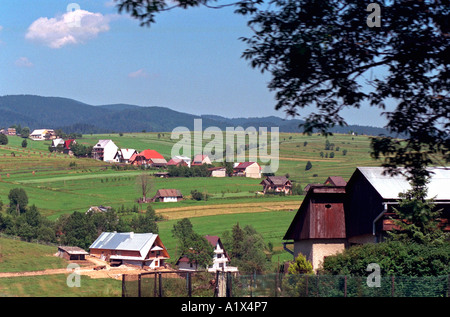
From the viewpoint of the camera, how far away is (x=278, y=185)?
107 m

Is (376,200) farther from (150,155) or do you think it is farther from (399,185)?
(150,155)

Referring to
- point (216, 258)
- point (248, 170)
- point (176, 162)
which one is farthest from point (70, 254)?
point (176, 162)

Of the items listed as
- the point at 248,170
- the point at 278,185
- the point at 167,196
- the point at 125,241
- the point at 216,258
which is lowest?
the point at 125,241

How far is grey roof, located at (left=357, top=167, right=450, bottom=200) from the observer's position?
65.4ft

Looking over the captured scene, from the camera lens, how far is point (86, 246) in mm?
82875

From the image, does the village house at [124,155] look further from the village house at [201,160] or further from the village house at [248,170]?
the village house at [248,170]

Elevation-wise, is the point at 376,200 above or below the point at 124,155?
above

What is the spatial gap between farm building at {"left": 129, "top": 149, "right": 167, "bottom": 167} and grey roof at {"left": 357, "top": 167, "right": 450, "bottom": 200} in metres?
124

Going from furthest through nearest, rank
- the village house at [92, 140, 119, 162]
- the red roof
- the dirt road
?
the village house at [92, 140, 119, 162] → the red roof → the dirt road

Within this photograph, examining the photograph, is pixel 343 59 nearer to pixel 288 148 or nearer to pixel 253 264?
pixel 253 264

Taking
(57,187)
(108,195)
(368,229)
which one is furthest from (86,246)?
(368,229)

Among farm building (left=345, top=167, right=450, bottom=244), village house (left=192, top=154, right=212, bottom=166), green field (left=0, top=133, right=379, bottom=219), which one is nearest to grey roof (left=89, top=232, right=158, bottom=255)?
green field (left=0, top=133, right=379, bottom=219)

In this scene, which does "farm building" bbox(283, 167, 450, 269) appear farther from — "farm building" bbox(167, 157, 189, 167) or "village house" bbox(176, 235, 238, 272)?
"farm building" bbox(167, 157, 189, 167)

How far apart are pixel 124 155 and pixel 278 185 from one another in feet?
199
